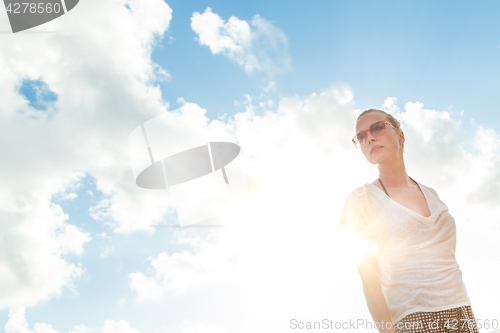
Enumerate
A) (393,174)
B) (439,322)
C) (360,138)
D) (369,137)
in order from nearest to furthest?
(439,322) < (393,174) < (369,137) < (360,138)

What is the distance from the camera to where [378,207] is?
2326mm

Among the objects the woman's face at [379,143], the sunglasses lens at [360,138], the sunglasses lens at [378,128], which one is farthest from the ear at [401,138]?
the sunglasses lens at [360,138]

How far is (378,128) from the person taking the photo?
2.86 meters

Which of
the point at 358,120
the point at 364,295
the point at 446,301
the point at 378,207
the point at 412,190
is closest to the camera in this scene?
the point at 446,301

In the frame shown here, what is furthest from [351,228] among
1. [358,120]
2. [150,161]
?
[150,161]

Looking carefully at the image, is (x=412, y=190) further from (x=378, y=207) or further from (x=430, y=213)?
(x=378, y=207)

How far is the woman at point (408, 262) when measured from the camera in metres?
2.02

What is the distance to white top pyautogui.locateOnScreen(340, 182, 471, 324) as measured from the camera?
2.04 metres

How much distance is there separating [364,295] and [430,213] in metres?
0.87

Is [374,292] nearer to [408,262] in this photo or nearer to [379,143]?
[408,262]

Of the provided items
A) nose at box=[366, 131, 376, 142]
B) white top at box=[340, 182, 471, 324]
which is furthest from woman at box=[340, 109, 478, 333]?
nose at box=[366, 131, 376, 142]

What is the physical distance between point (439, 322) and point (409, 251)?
0.46m

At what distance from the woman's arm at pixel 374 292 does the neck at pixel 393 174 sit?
0.77 meters

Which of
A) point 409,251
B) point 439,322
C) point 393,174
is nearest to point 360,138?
point 393,174
